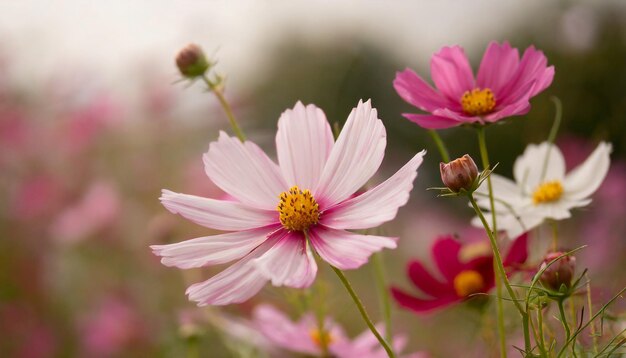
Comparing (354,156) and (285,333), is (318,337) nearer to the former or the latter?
(285,333)

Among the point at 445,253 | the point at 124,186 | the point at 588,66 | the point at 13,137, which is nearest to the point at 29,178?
the point at 13,137

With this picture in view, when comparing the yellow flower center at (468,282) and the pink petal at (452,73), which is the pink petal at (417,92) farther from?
the yellow flower center at (468,282)

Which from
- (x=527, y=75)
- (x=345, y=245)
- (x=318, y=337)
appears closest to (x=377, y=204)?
(x=345, y=245)

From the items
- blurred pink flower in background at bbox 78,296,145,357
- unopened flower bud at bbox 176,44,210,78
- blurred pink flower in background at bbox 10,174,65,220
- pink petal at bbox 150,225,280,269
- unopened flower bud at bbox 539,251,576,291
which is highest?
blurred pink flower in background at bbox 10,174,65,220

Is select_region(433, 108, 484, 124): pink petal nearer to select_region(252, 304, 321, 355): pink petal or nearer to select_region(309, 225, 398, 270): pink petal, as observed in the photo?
select_region(309, 225, 398, 270): pink petal

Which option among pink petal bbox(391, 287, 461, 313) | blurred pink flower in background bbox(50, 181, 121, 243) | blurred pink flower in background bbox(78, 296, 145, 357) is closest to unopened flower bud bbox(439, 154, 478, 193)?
pink petal bbox(391, 287, 461, 313)

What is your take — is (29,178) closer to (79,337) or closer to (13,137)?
(13,137)

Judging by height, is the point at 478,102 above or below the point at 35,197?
below

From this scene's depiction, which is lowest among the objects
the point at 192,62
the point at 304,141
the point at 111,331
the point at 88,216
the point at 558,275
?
the point at 558,275
